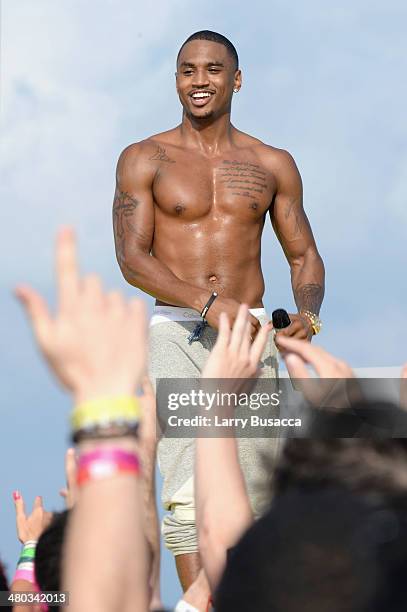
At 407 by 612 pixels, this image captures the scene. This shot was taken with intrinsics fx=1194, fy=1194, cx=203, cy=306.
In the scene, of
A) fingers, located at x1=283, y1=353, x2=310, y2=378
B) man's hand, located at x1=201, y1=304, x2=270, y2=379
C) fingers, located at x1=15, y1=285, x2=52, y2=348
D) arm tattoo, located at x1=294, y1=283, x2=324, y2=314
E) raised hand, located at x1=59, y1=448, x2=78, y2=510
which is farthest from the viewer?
arm tattoo, located at x1=294, y1=283, x2=324, y2=314

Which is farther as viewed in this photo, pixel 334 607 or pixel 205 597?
pixel 205 597

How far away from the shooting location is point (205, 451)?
285cm

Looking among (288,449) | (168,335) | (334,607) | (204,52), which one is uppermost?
(204,52)

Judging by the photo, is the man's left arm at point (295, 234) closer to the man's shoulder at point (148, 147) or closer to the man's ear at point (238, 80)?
the man's ear at point (238, 80)

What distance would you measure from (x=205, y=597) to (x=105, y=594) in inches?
84.4

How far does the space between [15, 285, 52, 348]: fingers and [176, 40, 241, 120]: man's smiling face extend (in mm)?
5424

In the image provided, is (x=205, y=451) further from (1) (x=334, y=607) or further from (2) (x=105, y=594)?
(1) (x=334, y=607)

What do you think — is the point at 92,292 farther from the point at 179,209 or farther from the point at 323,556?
the point at 179,209

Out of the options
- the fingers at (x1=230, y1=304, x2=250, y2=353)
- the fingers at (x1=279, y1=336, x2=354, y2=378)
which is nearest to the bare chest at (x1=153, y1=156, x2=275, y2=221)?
the fingers at (x1=230, y1=304, x2=250, y2=353)

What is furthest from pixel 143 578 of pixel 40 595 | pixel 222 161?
pixel 222 161

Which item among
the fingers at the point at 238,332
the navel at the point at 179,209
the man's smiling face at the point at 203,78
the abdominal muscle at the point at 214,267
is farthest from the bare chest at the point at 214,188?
the fingers at the point at 238,332

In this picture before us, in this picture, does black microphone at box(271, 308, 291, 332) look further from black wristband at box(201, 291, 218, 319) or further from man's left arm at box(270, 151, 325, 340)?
man's left arm at box(270, 151, 325, 340)

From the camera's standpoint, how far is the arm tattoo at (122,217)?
698 cm

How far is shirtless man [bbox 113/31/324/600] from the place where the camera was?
6.91 m
